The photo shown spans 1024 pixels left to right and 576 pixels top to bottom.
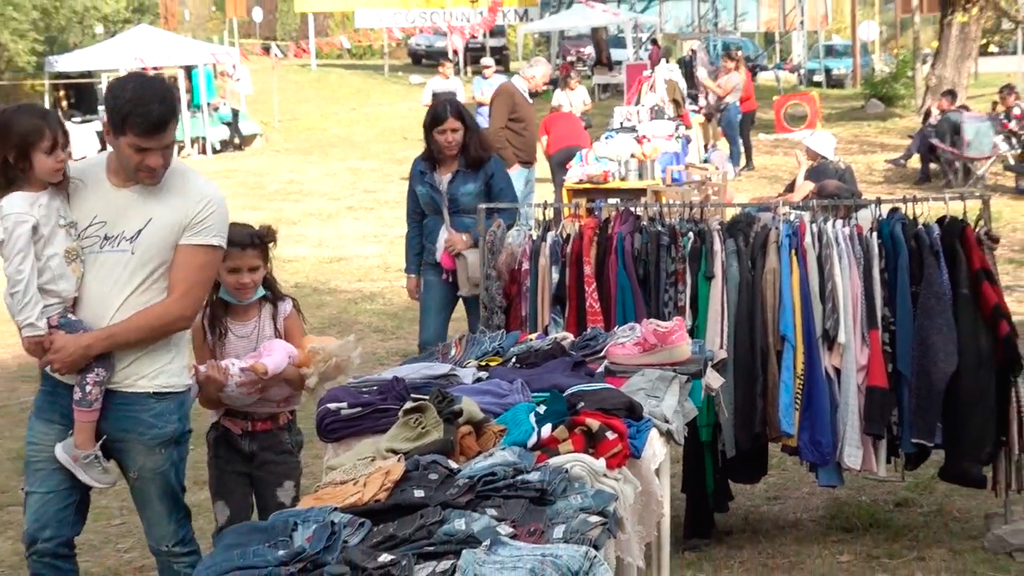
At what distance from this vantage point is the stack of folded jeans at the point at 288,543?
2867 millimetres

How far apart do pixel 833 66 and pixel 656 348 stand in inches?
1355

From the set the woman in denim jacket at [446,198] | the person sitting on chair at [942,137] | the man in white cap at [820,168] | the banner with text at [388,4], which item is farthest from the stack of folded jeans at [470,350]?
the banner with text at [388,4]

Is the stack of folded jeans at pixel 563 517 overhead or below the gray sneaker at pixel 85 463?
below

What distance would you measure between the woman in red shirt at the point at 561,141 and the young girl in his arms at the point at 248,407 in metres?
9.80

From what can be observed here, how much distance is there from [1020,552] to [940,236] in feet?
4.46

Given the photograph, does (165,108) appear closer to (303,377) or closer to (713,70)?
(303,377)

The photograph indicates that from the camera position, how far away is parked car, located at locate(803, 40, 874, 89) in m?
37.2

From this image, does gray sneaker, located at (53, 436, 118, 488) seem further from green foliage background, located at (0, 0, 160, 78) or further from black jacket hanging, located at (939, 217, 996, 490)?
green foliage background, located at (0, 0, 160, 78)

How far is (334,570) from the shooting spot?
111 inches

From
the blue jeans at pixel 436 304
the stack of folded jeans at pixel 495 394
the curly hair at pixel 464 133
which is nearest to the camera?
the stack of folded jeans at pixel 495 394

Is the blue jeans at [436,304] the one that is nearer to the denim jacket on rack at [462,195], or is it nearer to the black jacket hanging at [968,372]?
the denim jacket on rack at [462,195]

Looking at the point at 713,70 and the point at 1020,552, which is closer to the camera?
the point at 1020,552

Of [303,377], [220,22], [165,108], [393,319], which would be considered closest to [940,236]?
[303,377]

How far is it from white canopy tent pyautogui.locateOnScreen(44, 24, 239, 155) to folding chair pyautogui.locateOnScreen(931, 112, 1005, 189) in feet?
43.0
